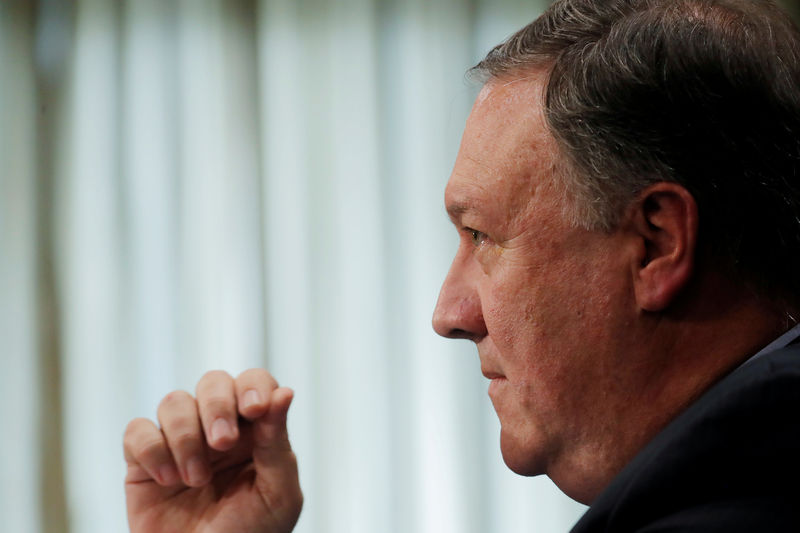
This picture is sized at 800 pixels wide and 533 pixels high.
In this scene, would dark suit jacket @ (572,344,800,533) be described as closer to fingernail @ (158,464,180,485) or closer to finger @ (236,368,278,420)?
finger @ (236,368,278,420)

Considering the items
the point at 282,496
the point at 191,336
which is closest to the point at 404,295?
the point at 191,336

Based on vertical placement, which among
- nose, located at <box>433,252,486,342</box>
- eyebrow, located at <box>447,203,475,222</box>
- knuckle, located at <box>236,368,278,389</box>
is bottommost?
knuckle, located at <box>236,368,278,389</box>

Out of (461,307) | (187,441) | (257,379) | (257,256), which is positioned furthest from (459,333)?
(257,256)

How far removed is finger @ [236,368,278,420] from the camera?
1052 millimetres

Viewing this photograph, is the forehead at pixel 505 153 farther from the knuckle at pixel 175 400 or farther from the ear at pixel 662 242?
the knuckle at pixel 175 400

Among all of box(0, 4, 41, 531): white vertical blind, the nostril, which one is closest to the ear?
the nostril

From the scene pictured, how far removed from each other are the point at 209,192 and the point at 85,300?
455 mm

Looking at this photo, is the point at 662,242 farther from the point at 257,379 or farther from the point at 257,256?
the point at 257,256

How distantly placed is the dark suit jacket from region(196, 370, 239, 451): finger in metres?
0.51

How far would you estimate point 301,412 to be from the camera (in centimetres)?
229

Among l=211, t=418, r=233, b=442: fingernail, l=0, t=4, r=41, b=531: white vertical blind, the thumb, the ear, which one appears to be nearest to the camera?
the ear

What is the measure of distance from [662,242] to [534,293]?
0.15m

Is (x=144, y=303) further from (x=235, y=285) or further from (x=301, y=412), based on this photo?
(x=301, y=412)

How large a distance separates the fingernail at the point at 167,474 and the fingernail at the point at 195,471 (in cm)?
4
